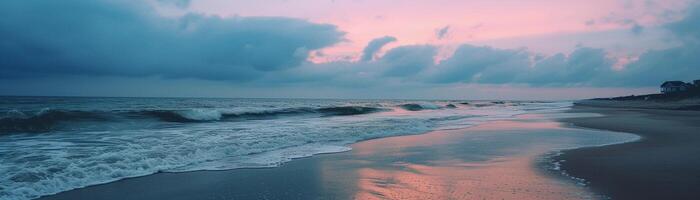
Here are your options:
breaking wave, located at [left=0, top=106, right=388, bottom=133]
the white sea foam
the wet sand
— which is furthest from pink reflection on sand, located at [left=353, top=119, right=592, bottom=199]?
the white sea foam

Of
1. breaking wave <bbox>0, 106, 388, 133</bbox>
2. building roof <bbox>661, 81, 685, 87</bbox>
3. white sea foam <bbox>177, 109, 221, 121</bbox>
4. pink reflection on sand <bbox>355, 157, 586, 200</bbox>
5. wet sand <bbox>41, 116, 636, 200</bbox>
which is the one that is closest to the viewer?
pink reflection on sand <bbox>355, 157, 586, 200</bbox>

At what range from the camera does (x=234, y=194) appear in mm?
5730

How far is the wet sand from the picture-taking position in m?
5.64

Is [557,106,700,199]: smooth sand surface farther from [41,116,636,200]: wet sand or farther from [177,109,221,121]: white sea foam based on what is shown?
[177,109,221,121]: white sea foam

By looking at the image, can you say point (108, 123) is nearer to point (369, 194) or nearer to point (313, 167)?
point (313, 167)

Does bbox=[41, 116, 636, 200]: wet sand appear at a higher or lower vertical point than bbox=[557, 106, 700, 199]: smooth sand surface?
lower

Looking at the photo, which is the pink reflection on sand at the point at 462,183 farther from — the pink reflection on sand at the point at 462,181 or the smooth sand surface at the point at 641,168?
the smooth sand surface at the point at 641,168

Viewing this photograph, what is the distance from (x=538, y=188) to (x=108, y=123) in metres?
20.3

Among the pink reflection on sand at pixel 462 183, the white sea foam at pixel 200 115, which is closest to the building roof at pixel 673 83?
the white sea foam at pixel 200 115

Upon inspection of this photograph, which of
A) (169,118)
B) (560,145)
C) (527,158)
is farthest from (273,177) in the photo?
(169,118)

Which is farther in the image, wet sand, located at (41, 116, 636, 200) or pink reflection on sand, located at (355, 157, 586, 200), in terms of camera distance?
wet sand, located at (41, 116, 636, 200)

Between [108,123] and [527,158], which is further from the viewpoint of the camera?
[108,123]

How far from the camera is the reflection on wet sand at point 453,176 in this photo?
18.3ft

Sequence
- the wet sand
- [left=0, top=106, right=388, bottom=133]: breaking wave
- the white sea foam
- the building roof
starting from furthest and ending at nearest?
the building roof
the white sea foam
[left=0, top=106, right=388, bottom=133]: breaking wave
the wet sand
